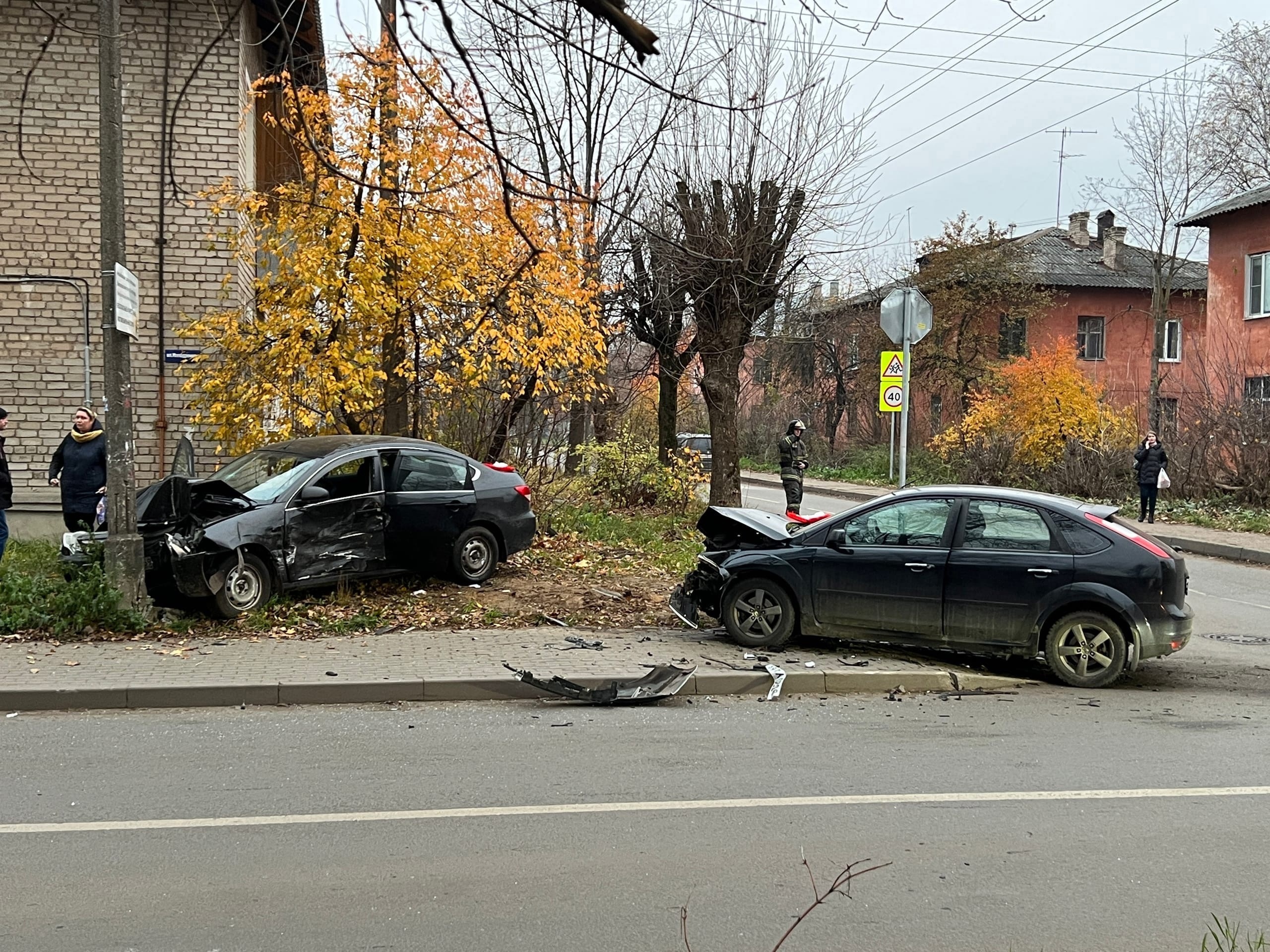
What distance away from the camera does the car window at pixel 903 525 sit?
827cm

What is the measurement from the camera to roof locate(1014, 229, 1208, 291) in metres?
43.5

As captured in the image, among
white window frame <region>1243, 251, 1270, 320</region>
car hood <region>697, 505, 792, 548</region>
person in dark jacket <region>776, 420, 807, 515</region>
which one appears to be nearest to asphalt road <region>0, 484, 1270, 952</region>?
car hood <region>697, 505, 792, 548</region>

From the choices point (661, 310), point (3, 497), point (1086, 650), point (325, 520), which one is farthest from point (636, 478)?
point (1086, 650)

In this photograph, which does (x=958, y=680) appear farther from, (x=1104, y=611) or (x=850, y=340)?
(x=850, y=340)

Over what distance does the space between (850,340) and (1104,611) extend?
115ft

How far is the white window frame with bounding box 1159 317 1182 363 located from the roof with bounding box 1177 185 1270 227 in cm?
1302

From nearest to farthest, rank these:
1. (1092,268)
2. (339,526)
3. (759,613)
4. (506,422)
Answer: (759,613) < (339,526) < (506,422) < (1092,268)

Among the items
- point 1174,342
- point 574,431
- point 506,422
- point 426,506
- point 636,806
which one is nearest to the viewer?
point 636,806

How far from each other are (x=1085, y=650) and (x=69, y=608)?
803 cm

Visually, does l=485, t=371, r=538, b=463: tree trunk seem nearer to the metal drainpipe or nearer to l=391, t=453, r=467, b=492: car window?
l=391, t=453, r=467, b=492: car window

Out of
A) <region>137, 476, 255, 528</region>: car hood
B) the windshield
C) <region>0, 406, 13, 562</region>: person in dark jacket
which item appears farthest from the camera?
<region>0, 406, 13, 562</region>: person in dark jacket

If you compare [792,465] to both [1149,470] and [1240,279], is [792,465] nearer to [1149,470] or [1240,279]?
[1149,470]

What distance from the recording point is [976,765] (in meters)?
5.89

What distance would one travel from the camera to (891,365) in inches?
671
